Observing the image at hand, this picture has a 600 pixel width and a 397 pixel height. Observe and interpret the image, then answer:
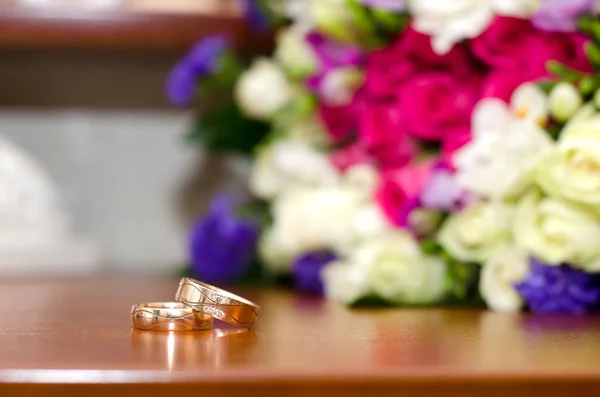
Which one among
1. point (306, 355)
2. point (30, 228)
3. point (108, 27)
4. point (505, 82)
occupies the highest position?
point (108, 27)

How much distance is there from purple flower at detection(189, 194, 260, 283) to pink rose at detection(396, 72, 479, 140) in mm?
309

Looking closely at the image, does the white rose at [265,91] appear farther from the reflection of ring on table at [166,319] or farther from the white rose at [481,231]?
the reflection of ring on table at [166,319]

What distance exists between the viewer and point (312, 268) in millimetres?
860

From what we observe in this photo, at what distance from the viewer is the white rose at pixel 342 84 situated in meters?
0.88

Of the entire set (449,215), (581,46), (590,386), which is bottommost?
(590,386)

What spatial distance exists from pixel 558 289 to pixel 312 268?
28cm

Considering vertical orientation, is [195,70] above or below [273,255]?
above

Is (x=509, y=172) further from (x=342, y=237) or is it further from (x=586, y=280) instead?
(x=342, y=237)

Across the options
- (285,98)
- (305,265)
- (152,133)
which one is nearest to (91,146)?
(152,133)

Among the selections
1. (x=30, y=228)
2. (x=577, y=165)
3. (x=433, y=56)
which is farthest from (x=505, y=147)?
(x=30, y=228)

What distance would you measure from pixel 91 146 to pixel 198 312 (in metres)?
0.73

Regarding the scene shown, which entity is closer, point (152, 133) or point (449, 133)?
point (449, 133)

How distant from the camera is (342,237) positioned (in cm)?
80

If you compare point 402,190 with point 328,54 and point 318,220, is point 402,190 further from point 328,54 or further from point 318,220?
point 328,54
